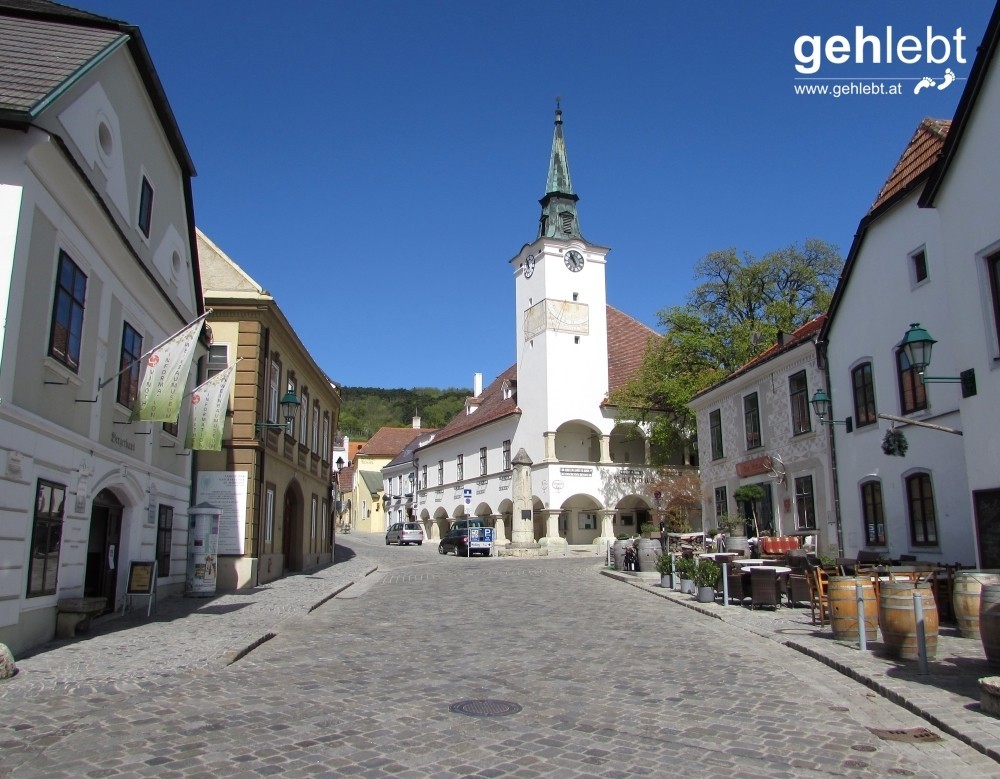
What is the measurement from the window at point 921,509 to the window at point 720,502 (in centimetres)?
1150

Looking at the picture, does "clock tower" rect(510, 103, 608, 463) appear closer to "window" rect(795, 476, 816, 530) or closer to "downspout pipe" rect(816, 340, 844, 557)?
"window" rect(795, 476, 816, 530)

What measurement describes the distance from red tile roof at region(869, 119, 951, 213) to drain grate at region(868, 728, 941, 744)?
43.2 feet

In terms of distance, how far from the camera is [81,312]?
12188 millimetres

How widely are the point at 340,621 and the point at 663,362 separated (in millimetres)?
30215

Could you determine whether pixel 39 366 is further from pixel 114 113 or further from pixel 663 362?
pixel 663 362

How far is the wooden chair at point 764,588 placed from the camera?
15039 millimetres

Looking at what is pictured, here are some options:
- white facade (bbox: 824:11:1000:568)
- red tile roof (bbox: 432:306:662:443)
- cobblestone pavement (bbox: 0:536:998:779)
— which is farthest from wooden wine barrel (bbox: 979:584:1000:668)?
red tile roof (bbox: 432:306:662:443)

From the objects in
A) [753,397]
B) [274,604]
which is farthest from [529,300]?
[274,604]

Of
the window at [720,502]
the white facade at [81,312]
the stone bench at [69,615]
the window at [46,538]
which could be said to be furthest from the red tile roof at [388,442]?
the window at [46,538]

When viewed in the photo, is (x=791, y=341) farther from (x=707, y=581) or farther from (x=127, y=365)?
(x=127, y=365)

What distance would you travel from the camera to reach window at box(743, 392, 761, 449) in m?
27.0

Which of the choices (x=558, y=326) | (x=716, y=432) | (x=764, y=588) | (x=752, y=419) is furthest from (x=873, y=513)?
(x=558, y=326)

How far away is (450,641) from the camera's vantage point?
11672 mm

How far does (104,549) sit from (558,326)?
37600 millimetres
